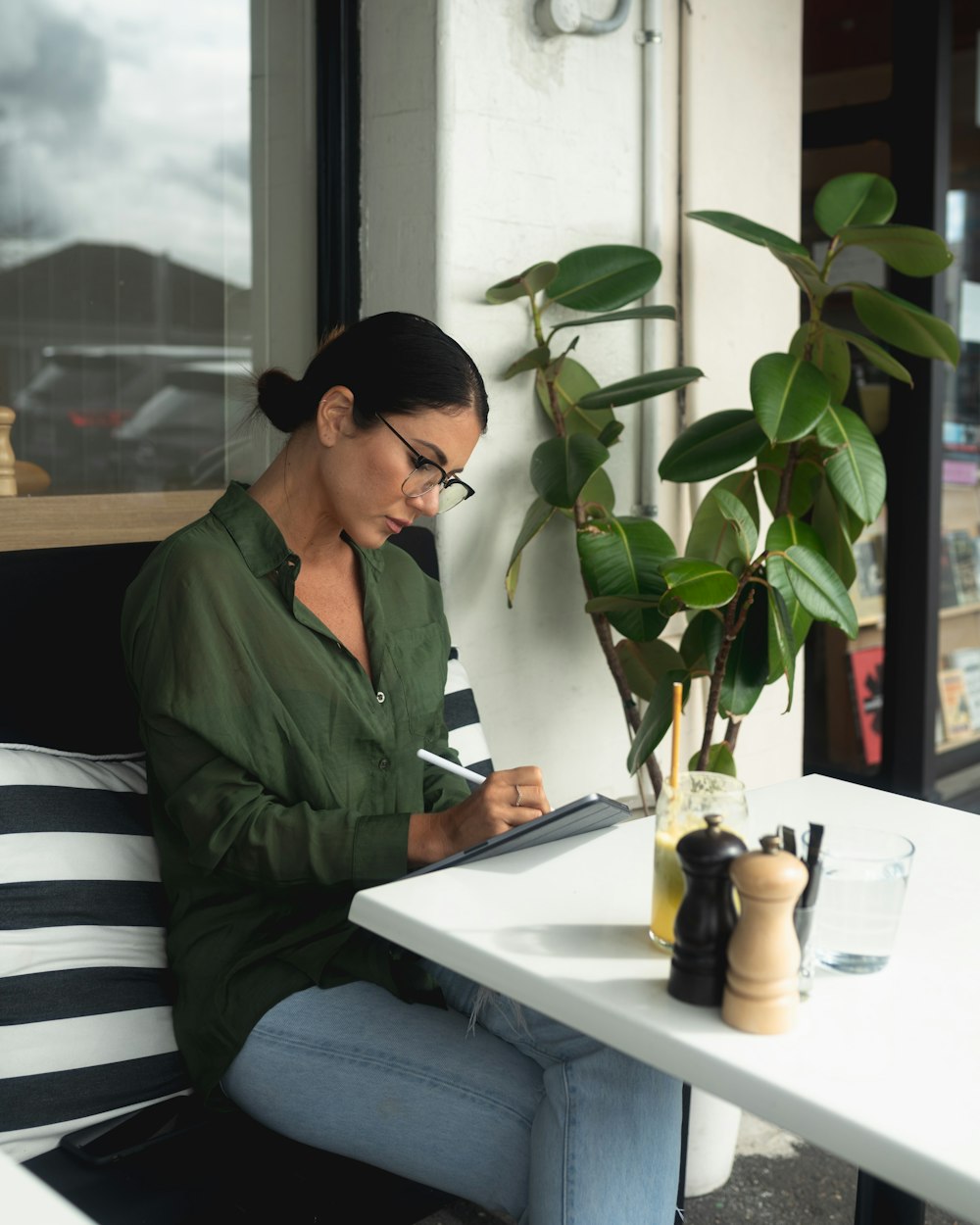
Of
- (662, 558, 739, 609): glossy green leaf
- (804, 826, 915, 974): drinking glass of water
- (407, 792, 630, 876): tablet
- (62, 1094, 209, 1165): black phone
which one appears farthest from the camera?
(662, 558, 739, 609): glossy green leaf

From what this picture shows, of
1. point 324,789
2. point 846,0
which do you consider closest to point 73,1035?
point 324,789

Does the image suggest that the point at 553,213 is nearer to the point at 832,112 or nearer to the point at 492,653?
the point at 492,653

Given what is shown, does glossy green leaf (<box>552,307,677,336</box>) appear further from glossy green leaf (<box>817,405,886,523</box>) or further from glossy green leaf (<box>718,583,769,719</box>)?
glossy green leaf (<box>718,583,769,719</box>)

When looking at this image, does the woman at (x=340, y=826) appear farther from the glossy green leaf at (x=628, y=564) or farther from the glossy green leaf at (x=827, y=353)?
the glossy green leaf at (x=827, y=353)

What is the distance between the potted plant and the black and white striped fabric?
956 millimetres

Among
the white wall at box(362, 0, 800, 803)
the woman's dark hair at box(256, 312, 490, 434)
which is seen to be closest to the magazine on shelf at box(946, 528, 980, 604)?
the white wall at box(362, 0, 800, 803)

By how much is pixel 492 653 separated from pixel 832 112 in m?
2.13

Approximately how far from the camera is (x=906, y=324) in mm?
2480

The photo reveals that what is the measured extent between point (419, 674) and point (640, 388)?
0.84 meters

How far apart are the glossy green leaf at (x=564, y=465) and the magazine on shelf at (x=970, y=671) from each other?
2.31m

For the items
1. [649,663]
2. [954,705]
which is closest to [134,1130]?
[649,663]

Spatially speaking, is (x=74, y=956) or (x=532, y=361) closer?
(x=74, y=956)

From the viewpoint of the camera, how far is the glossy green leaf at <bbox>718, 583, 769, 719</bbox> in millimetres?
2355

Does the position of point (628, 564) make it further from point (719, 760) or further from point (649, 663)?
point (719, 760)
